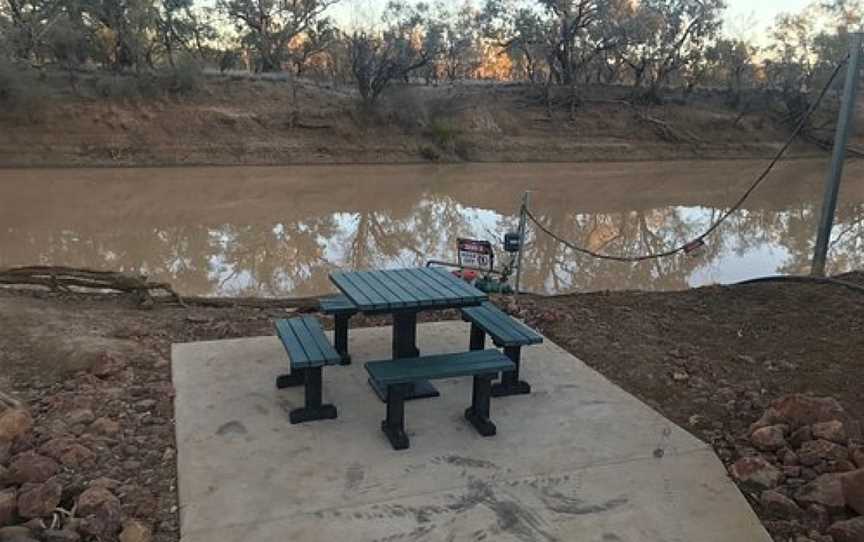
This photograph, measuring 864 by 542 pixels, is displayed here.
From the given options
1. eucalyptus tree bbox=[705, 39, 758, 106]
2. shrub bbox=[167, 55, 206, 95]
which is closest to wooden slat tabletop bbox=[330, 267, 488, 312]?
shrub bbox=[167, 55, 206, 95]

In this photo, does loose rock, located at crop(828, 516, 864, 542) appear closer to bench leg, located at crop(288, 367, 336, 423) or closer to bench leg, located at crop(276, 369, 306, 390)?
bench leg, located at crop(288, 367, 336, 423)

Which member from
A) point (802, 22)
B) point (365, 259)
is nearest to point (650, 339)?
point (365, 259)

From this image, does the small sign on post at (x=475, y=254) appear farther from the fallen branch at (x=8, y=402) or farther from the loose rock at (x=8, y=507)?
the loose rock at (x=8, y=507)

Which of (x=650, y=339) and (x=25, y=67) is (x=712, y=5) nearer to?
(x=25, y=67)

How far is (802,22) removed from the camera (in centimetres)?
4169

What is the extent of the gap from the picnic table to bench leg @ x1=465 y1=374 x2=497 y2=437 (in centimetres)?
46

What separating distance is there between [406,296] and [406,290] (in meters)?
0.21

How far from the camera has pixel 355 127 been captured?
93.4ft

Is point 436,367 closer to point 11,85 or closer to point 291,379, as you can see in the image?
point 291,379

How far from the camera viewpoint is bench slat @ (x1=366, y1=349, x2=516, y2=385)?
384 centimetres

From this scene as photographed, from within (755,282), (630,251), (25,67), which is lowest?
(630,251)

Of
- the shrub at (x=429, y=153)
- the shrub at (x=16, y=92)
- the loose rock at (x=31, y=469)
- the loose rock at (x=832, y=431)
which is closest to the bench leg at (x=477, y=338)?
the loose rock at (x=832, y=431)

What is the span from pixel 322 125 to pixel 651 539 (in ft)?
86.1

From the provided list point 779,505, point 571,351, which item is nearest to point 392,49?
point 571,351
